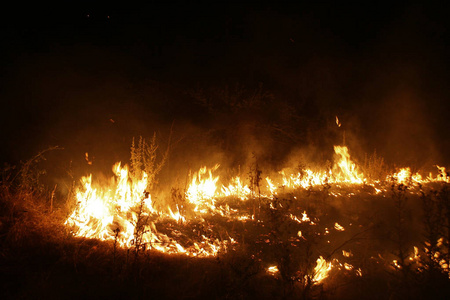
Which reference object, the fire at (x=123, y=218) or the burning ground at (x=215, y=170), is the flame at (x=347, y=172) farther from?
the fire at (x=123, y=218)

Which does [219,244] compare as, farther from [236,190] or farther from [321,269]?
[236,190]

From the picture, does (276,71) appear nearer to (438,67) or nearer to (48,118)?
(48,118)

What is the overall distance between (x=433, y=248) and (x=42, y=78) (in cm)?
1039

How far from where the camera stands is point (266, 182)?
805 centimetres

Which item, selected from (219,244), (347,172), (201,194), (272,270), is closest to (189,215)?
(201,194)

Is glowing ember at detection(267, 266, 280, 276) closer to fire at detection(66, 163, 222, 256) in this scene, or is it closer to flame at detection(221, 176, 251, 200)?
fire at detection(66, 163, 222, 256)

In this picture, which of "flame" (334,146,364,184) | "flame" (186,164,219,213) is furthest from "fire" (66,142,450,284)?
"flame" (334,146,364,184)

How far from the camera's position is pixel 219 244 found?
186 inches

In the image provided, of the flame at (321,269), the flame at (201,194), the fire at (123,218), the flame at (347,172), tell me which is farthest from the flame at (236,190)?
the flame at (347,172)

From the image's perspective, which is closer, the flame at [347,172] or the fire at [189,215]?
the fire at [189,215]

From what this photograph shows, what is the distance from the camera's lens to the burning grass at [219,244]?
3381mm

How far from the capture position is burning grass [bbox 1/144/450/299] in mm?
3381

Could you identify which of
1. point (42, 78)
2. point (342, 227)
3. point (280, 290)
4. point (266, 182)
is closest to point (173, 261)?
point (280, 290)

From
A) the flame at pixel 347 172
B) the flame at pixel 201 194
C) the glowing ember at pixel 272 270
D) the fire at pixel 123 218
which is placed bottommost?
the glowing ember at pixel 272 270
